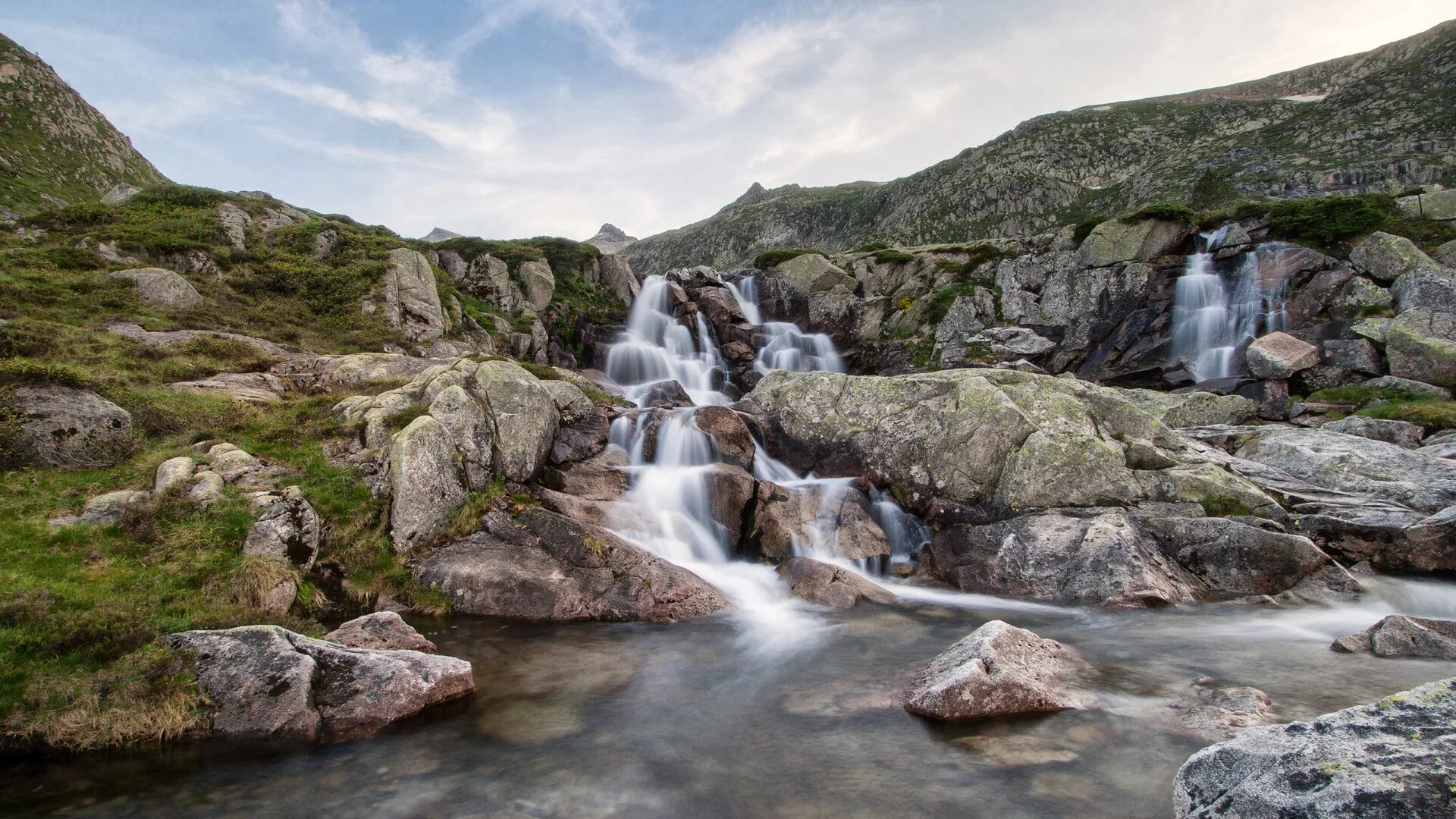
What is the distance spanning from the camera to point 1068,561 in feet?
45.8

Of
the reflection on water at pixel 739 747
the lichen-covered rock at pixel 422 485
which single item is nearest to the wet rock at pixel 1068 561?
the reflection on water at pixel 739 747

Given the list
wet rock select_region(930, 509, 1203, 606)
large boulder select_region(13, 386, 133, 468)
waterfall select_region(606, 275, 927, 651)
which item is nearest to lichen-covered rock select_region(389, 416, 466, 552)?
waterfall select_region(606, 275, 927, 651)

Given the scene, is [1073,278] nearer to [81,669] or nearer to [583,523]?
[583,523]

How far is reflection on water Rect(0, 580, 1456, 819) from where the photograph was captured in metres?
6.40

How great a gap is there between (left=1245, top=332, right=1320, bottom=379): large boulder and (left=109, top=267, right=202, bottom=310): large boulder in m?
47.3

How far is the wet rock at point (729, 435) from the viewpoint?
781 inches

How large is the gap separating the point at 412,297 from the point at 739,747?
98.8ft

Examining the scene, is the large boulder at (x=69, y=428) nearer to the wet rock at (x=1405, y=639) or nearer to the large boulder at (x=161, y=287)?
the large boulder at (x=161, y=287)

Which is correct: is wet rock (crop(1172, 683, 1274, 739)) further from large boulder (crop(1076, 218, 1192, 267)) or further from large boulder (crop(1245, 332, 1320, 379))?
large boulder (crop(1076, 218, 1192, 267))

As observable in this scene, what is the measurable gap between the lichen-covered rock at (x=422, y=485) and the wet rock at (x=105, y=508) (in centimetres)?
439

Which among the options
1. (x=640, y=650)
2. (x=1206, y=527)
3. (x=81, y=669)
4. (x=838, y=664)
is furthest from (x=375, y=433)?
(x=1206, y=527)

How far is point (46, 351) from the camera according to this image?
626 inches

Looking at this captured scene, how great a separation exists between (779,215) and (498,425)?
144 meters

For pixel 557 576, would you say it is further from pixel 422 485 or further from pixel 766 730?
pixel 766 730
